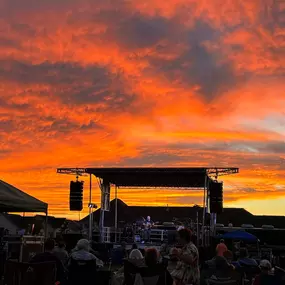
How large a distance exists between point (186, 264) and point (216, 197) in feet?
44.7

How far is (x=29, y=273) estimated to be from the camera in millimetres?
5559

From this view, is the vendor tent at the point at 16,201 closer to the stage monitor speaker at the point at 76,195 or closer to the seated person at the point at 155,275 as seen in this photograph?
the seated person at the point at 155,275

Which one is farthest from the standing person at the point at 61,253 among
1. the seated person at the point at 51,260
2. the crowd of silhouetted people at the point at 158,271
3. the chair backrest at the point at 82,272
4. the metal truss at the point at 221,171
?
the metal truss at the point at 221,171

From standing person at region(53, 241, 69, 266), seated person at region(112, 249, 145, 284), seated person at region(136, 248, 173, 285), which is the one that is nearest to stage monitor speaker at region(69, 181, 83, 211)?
standing person at region(53, 241, 69, 266)

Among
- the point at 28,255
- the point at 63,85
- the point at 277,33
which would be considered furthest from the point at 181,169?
the point at 28,255

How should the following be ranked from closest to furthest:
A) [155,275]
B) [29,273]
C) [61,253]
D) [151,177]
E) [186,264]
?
[155,275] → [29,273] → [186,264] → [61,253] → [151,177]

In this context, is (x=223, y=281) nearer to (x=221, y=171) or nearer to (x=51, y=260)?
(x=51, y=260)

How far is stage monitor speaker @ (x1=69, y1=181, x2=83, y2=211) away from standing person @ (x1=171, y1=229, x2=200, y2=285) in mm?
15294

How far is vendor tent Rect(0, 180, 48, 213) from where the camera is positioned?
328 inches

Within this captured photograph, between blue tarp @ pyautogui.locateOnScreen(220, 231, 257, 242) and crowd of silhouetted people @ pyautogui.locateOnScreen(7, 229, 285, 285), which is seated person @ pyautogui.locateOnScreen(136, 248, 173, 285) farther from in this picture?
blue tarp @ pyautogui.locateOnScreen(220, 231, 257, 242)

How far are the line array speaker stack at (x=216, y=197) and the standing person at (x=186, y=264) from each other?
13.4 meters

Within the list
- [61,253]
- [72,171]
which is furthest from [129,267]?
[72,171]

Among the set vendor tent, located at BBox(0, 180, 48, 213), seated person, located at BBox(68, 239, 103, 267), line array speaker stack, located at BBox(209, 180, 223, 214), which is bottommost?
seated person, located at BBox(68, 239, 103, 267)

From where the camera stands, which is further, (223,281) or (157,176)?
(157,176)
